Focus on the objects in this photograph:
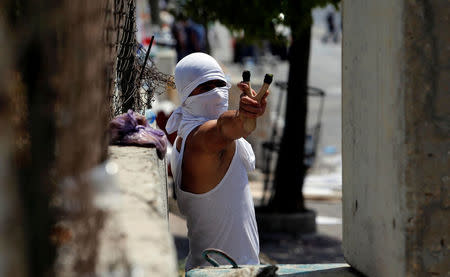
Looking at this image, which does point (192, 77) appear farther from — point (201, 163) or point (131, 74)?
point (131, 74)

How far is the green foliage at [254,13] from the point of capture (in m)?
6.71

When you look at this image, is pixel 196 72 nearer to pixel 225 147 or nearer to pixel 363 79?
pixel 225 147

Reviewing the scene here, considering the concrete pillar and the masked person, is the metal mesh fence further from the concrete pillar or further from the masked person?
the concrete pillar

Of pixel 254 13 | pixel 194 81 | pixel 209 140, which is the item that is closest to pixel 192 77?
pixel 194 81

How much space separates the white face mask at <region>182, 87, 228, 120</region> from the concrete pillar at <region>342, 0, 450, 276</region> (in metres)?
1.00

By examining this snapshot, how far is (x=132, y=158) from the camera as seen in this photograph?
2607 mm

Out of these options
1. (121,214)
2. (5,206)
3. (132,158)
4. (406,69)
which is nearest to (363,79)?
(406,69)

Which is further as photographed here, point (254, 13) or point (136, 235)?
point (254, 13)

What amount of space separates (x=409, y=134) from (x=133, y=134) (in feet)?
3.50

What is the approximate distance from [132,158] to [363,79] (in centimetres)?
108

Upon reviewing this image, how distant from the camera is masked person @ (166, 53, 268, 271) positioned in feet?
12.3

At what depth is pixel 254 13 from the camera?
682 centimetres

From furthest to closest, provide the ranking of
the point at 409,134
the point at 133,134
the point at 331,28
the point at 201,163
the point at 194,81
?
the point at 331,28 < the point at 194,81 < the point at 201,163 < the point at 133,134 < the point at 409,134

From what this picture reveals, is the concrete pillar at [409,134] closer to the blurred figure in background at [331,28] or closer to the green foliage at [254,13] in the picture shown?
the green foliage at [254,13]
